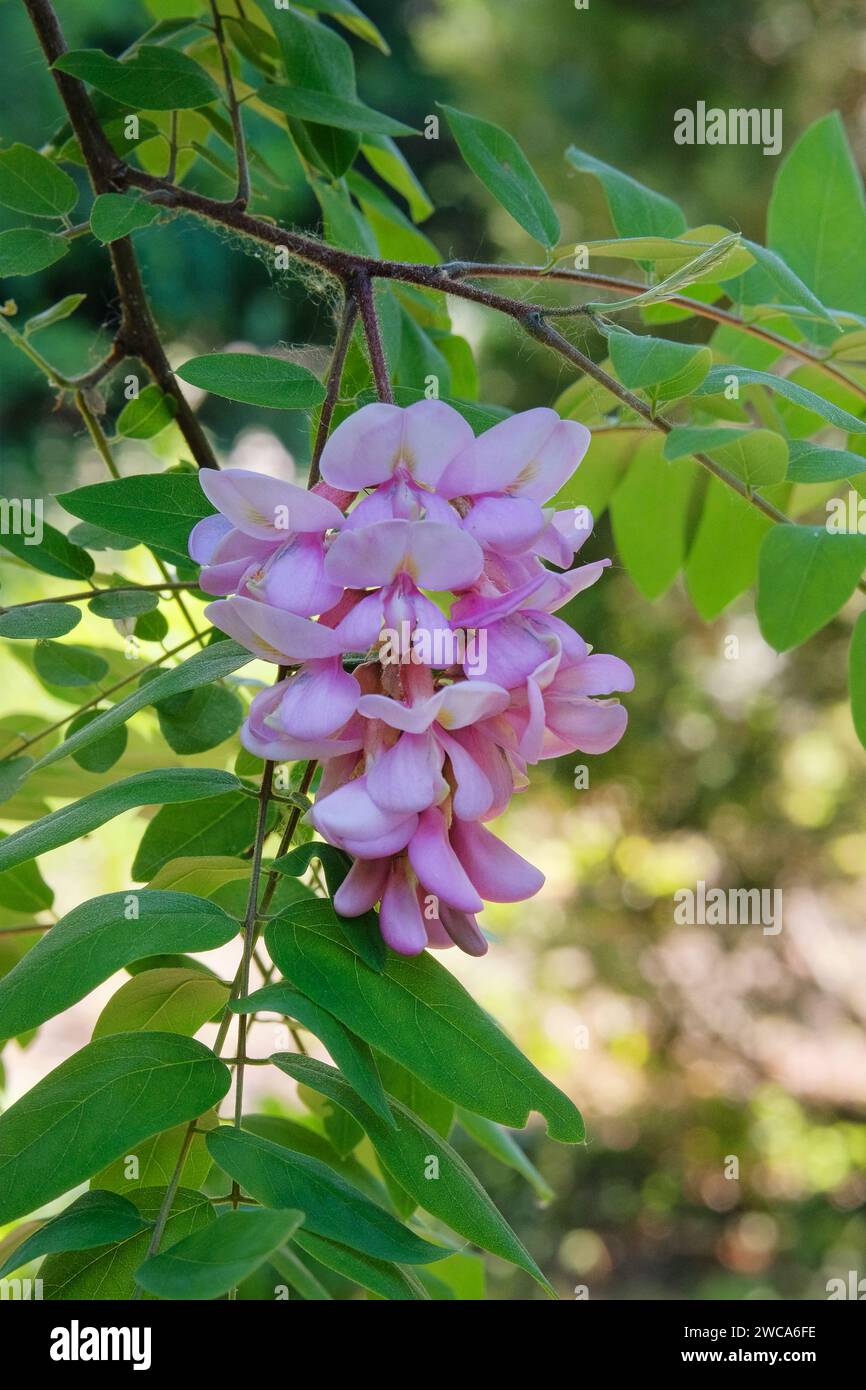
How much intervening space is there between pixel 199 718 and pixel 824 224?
0.32 meters

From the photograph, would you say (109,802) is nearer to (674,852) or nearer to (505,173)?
(505,173)

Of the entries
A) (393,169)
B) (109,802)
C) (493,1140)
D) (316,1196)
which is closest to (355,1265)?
(316,1196)

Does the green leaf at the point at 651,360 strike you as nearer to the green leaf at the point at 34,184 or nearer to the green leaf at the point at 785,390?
the green leaf at the point at 785,390

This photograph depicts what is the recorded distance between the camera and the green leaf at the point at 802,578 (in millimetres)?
388

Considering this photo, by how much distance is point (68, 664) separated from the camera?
1.49ft

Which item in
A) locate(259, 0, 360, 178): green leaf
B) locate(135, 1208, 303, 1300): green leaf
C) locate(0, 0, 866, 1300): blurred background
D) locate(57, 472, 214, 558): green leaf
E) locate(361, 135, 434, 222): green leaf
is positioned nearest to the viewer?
locate(135, 1208, 303, 1300): green leaf

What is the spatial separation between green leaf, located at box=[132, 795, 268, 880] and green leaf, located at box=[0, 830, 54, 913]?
7 cm

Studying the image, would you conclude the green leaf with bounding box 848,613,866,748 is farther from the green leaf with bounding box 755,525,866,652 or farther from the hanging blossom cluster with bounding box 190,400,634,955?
the hanging blossom cluster with bounding box 190,400,634,955

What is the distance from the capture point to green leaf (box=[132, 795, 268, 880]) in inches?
16.2

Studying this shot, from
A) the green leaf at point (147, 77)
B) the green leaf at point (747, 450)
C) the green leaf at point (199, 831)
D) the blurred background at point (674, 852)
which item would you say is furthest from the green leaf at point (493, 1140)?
the blurred background at point (674, 852)

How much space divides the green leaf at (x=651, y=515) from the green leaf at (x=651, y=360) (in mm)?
235

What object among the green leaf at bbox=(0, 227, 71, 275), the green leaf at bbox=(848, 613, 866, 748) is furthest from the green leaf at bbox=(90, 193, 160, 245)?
the green leaf at bbox=(848, 613, 866, 748)

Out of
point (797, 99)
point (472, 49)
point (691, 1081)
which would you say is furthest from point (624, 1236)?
point (472, 49)

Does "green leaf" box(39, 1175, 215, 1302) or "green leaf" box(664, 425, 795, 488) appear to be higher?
"green leaf" box(664, 425, 795, 488)
